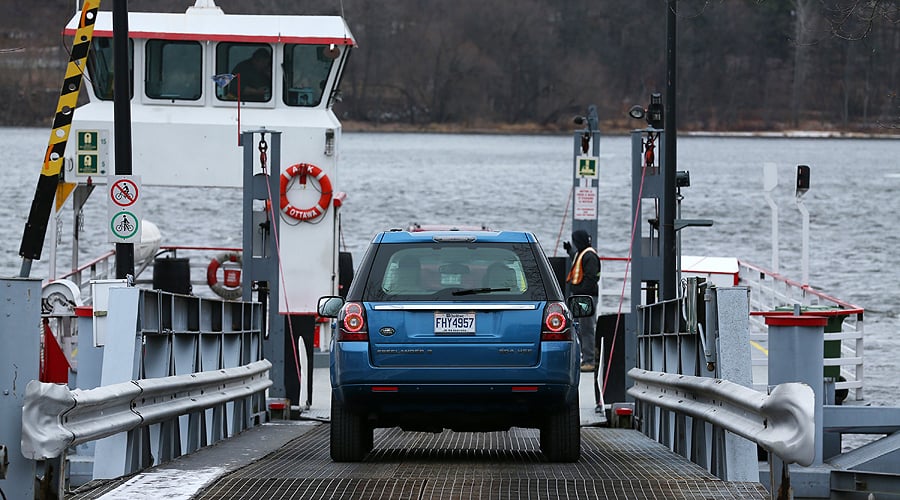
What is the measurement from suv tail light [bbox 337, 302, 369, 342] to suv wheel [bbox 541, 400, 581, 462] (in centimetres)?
149

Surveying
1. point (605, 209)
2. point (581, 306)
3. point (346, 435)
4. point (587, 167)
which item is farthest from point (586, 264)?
point (605, 209)

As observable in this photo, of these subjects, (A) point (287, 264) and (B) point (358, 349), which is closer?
(B) point (358, 349)

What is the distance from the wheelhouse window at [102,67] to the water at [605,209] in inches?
122

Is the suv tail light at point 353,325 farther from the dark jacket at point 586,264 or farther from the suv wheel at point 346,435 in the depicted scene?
the dark jacket at point 586,264

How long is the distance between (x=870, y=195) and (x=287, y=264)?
270ft

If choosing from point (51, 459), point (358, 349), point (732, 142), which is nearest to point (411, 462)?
point (358, 349)

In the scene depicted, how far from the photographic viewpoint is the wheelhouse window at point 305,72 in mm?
25453

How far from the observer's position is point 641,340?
1577cm

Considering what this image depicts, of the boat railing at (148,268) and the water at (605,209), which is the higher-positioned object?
the water at (605,209)

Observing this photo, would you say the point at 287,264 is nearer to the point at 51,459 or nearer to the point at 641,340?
the point at 641,340

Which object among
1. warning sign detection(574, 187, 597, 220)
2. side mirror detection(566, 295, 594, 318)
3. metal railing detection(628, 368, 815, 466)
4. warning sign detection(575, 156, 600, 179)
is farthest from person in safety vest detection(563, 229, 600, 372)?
side mirror detection(566, 295, 594, 318)

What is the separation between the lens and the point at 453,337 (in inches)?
431

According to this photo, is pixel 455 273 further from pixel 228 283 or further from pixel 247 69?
pixel 228 283

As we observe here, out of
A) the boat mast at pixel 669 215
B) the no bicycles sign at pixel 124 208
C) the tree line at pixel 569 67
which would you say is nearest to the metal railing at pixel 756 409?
the boat mast at pixel 669 215
